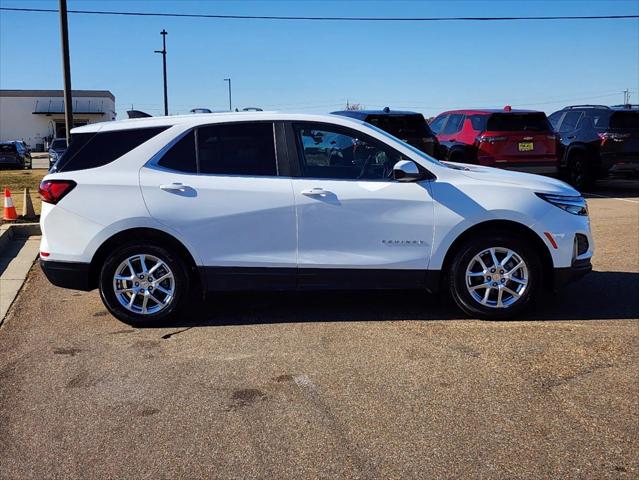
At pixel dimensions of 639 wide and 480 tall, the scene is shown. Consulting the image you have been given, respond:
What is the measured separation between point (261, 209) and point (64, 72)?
10.5 m

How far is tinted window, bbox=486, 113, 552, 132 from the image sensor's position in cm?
1343

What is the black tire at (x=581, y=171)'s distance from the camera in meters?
15.2

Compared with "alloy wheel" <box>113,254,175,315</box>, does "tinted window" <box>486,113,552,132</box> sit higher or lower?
higher

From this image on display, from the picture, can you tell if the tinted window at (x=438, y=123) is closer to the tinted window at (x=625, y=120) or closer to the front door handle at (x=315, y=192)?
the tinted window at (x=625, y=120)

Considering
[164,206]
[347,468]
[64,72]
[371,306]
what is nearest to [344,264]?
[371,306]

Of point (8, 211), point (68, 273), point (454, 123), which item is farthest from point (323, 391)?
point (454, 123)

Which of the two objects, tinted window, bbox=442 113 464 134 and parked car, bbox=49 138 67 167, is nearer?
tinted window, bbox=442 113 464 134

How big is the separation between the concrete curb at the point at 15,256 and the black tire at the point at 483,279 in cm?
395

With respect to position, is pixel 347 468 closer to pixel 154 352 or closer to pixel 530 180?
pixel 154 352

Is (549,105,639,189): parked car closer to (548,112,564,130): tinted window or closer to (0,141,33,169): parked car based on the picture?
(548,112,564,130): tinted window

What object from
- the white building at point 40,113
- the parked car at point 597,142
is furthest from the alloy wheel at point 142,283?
the white building at point 40,113

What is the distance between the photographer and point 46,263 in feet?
17.7

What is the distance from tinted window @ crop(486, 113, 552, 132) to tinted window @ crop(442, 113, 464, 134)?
0.94 m

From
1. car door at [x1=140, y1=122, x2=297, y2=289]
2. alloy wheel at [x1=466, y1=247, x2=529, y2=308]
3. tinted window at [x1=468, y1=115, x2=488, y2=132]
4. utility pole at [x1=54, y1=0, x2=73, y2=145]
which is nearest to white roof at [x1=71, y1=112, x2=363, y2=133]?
car door at [x1=140, y1=122, x2=297, y2=289]
